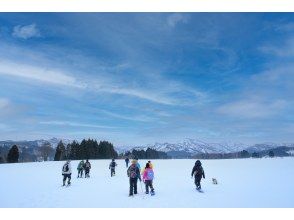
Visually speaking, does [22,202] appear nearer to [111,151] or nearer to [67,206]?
[67,206]

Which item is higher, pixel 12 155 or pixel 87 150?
pixel 87 150

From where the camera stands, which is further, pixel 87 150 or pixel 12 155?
pixel 87 150

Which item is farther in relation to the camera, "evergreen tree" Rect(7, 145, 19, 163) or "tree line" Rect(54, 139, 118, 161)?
"tree line" Rect(54, 139, 118, 161)

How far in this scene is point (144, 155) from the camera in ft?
568

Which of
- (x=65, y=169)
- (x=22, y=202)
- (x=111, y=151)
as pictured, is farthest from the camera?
(x=111, y=151)

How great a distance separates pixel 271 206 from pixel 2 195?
14.6 meters

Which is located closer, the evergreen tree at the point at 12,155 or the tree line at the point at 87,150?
the evergreen tree at the point at 12,155

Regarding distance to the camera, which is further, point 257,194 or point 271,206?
point 257,194
